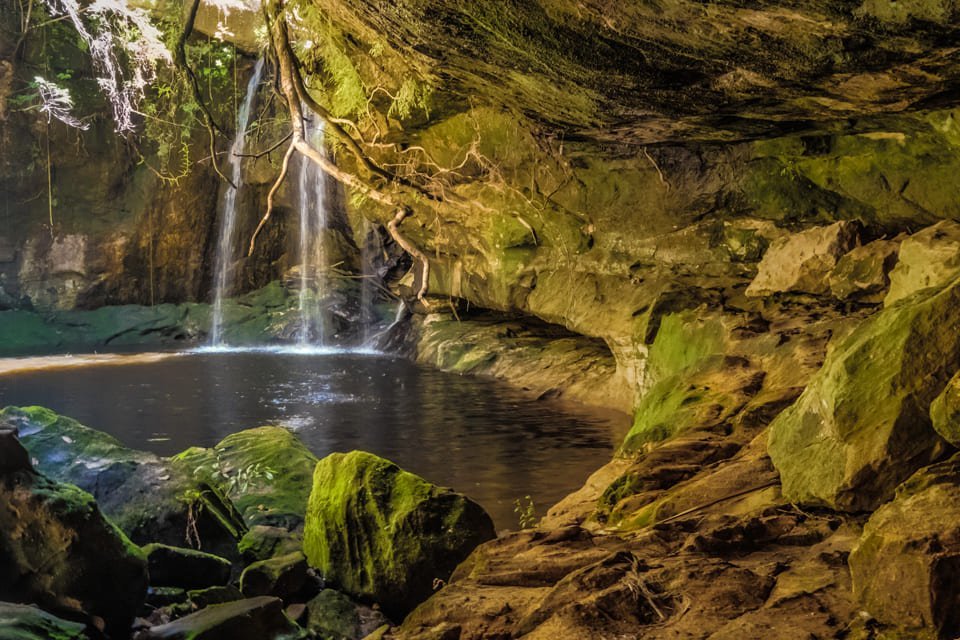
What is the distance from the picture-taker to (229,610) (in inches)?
181

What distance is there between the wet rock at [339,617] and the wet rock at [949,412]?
130 inches

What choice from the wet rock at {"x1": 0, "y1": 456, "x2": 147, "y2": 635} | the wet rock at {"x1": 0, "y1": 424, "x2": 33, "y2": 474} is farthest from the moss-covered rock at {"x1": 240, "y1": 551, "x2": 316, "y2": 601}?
the wet rock at {"x1": 0, "y1": 424, "x2": 33, "y2": 474}

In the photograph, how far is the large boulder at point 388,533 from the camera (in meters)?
5.50

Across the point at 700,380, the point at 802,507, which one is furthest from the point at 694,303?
the point at 802,507

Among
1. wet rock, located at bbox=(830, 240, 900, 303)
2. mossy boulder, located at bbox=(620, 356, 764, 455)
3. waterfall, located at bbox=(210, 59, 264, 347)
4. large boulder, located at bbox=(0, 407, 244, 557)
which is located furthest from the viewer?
waterfall, located at bbox=(210, 59, 264, 347)

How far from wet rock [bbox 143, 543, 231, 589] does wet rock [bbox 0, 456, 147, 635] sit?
616mm

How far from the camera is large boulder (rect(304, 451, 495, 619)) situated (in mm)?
5504

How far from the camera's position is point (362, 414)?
39.3ft

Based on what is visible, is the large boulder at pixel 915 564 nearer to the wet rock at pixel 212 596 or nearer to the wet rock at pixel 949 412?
the wet rock at pixel 949 412

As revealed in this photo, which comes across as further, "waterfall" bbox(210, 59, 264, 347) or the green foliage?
"waterfall" bbox(210, 59, 264, 347)

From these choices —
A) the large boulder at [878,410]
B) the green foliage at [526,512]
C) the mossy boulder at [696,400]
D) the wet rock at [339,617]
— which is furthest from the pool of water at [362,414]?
the large boulder at [878,410]

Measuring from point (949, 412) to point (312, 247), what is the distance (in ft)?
68.1

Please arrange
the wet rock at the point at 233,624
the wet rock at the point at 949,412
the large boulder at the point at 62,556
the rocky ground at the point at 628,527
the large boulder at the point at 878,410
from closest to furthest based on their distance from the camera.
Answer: the rocky ground at the point at 628,527, the wet rock at the point at 949,412, the large boulder at the point at 878,410, the wet rock at the point at 233,624, the large boulder at the point at 62,556

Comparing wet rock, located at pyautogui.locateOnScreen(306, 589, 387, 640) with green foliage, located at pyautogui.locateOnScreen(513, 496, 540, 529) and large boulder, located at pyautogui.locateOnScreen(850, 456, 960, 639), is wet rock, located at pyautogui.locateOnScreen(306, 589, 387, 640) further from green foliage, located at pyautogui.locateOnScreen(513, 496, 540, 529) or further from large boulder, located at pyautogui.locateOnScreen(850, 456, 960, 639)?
large boulder, located at pyautogui.locateOnScreen(850, 456, 960, 639)
